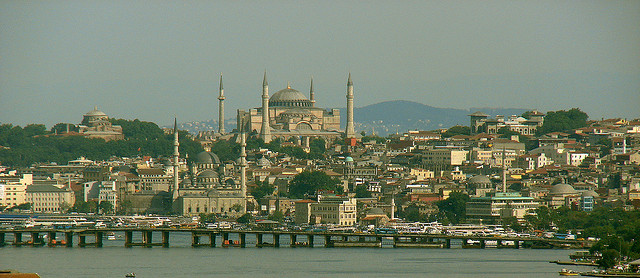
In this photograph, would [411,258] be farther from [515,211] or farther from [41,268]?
[515,211]

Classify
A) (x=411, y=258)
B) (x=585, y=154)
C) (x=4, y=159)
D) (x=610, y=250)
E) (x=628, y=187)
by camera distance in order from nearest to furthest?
(x=610, y=250) → (x=411, y=258) → (x=628, y=187) → (x=585, y=154) → (x=4, y=159)

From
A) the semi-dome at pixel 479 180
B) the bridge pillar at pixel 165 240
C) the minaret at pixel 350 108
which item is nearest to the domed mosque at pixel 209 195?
the semi-dome at pixel 479 180

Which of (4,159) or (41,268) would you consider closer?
(41,268)

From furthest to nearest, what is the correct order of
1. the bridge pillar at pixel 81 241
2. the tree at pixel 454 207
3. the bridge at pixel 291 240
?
the tree at pixel 454 207 → the bridge pillar at pixel 81 241 → the bridge at pixel 291 240

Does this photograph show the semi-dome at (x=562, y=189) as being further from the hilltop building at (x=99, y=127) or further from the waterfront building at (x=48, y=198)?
the hilltop building at (x=99, y=127)

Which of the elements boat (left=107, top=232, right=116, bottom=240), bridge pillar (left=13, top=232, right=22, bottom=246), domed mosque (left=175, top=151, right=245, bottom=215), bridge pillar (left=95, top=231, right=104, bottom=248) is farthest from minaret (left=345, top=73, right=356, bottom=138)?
bridge pillar (left=95, top=231, right=104, bottom=248)

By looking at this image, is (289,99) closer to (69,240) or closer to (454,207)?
(454,207)

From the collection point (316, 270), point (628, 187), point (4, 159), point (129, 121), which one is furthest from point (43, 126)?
point (316, 270)

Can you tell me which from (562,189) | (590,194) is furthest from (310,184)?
(590,194)
